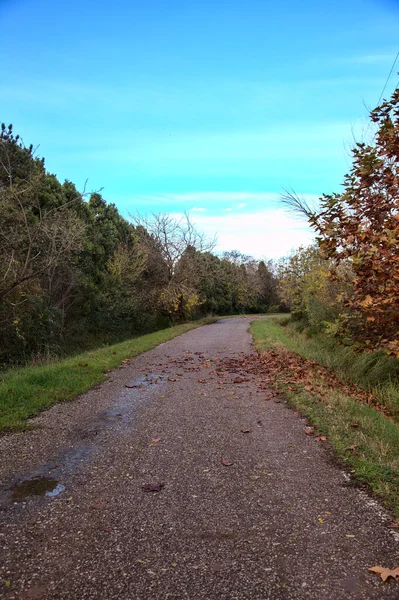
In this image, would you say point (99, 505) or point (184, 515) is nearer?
point (184, 515)

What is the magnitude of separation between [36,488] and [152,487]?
1096 mm

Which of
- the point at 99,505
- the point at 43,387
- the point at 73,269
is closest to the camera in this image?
the point at 99,505

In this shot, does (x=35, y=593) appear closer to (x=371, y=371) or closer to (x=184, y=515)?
(x=184, y=515)

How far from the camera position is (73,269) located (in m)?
20.5

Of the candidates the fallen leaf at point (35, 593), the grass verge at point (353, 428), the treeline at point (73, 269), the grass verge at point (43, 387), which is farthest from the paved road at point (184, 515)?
the treeline at point (73, 269)

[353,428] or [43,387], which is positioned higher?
[43,387]

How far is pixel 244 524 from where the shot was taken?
3354 millimetres

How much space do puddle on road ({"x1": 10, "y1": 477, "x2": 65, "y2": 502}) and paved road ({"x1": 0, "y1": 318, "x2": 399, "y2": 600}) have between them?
0.06 ft

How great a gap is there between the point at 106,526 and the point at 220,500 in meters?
1.01

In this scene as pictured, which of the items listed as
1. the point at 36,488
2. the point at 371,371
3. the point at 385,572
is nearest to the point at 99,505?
the point at 36,488

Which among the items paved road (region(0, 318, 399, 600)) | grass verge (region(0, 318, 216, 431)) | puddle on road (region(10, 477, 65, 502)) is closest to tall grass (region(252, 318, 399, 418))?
paved road (region(0, 318, 399, 600))

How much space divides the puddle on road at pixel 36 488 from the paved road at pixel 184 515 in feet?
0.06

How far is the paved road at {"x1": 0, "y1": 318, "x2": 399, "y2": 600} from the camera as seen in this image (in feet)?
8.79

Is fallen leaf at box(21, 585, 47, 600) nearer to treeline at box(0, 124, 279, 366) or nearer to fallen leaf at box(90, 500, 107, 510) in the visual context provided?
fallen leaf at box(90, 500, 107, 510)
